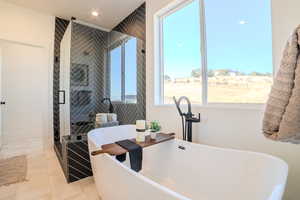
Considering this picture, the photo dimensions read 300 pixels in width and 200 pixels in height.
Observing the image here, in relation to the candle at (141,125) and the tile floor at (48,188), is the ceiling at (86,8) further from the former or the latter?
the tile floor at (48,188)

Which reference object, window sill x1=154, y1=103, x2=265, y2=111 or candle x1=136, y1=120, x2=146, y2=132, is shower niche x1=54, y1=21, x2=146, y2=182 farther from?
window sill x1=154, y1=103, x2=265, y2=111

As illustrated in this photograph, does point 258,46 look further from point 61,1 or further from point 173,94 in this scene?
point 61,1

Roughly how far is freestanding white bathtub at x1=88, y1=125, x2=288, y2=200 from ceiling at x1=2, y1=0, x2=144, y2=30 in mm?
2651

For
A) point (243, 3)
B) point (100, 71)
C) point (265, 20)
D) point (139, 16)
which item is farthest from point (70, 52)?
point (265, 20)

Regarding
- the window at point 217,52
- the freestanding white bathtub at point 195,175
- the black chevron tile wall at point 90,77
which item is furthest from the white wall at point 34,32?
the window at point 217,52

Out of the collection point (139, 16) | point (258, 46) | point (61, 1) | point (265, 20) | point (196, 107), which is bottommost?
point (196, 107)

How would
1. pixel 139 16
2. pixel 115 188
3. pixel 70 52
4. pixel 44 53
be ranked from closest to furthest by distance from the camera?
pixel 115 188 < pixel 70 52 < pixel 139 16 < pixel 44 53

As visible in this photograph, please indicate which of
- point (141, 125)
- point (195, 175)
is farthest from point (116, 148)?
point (195, 175)

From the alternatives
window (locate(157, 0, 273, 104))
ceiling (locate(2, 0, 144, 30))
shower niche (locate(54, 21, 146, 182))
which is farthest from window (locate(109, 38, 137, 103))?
window (locate(157, 0, 273, 104))

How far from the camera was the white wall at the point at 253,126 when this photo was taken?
1212mm

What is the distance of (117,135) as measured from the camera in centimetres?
238

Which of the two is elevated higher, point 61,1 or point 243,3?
point 61,1

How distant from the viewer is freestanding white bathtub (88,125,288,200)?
Result: 90cm

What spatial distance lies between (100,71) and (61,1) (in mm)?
1516
